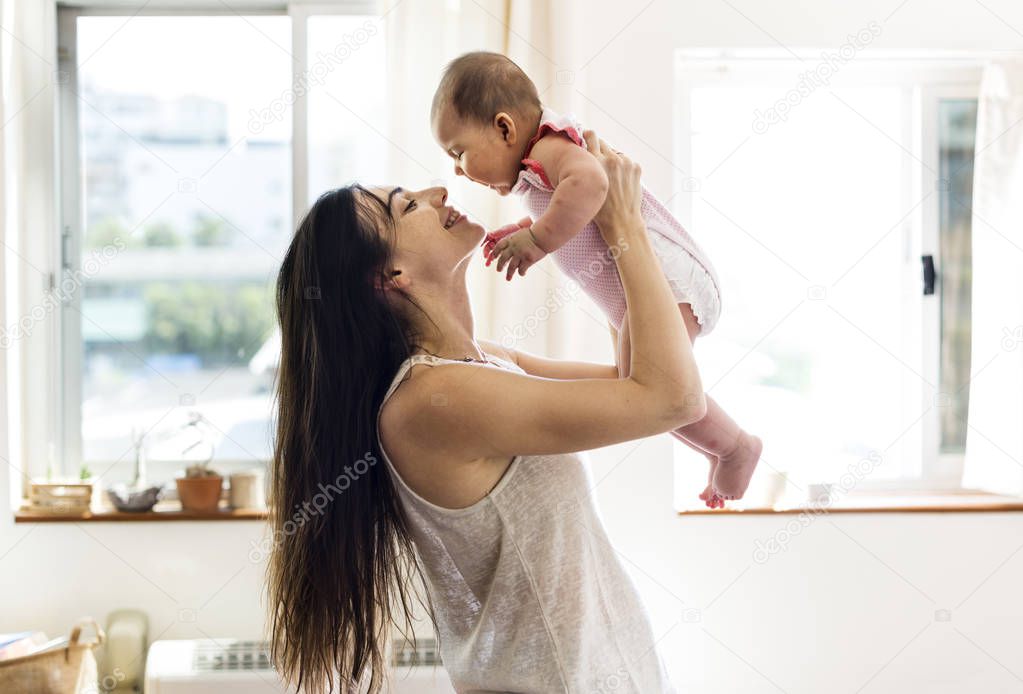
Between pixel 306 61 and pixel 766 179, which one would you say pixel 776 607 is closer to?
pixel 766 179

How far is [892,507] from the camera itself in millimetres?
2721

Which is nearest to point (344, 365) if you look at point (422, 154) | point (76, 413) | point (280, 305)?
point (280, 305)

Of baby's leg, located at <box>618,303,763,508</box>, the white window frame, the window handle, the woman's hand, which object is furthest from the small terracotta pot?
the window handle

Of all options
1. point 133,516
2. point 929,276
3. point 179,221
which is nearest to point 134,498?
point 133,516

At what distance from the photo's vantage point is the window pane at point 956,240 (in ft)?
9.71

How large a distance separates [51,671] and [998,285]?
2.72m

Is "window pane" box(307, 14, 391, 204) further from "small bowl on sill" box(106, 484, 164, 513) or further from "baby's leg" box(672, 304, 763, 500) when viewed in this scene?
"baby's leg" box(672, 304, 763, 500)

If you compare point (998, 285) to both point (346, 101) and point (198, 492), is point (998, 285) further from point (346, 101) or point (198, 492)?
point (198, 492)

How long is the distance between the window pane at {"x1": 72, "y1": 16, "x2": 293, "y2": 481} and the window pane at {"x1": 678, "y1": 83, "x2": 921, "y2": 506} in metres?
1.31

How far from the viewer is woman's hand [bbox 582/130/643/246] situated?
1267mm

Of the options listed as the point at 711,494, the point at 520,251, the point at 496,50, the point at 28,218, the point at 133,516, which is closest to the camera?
the point at 520,251

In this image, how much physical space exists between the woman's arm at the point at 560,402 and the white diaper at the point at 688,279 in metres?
0.41

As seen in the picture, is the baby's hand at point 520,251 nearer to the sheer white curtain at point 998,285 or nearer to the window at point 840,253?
the window at point 840,253

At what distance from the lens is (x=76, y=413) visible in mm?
2932
